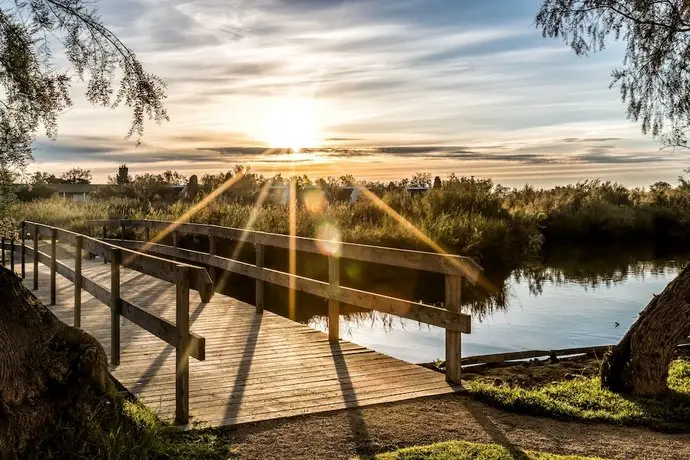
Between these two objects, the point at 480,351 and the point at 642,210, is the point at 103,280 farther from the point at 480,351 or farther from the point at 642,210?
the point at 642,210

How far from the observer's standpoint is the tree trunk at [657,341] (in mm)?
6852

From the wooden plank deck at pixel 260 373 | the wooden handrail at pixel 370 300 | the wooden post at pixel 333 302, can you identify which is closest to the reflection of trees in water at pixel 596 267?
the wooden handrail at pixel 370 300

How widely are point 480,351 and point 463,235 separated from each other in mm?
10488

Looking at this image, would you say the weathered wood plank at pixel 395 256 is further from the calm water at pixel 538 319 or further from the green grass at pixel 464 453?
the calm water at pixel 538 319

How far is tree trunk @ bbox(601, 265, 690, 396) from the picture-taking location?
6852mm

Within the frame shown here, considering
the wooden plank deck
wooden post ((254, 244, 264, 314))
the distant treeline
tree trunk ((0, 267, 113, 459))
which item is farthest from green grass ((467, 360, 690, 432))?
the distant treeline

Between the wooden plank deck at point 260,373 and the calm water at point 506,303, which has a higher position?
the wooden plank deck at point 260,373

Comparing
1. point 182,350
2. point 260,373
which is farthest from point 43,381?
point 260,373

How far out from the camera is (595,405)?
254 inches

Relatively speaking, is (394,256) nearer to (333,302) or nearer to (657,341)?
(333,302)

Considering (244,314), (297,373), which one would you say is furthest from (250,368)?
(244,314)

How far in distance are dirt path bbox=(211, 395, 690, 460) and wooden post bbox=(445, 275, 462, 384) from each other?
0.60 meters

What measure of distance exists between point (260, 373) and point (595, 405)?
10.7 feet

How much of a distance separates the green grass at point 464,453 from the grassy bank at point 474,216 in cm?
747
